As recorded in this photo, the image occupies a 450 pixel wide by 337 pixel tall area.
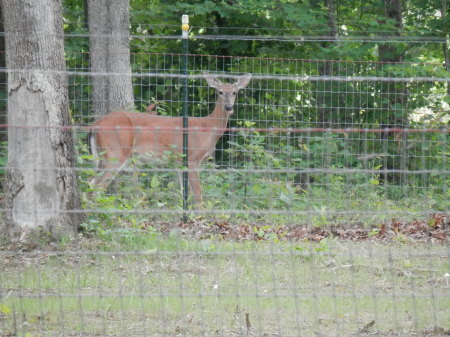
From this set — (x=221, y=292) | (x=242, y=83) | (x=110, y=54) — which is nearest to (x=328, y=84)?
(x=242, y=83)

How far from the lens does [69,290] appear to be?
6.49 meters

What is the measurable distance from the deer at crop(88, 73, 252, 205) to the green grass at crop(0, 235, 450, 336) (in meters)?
2.41

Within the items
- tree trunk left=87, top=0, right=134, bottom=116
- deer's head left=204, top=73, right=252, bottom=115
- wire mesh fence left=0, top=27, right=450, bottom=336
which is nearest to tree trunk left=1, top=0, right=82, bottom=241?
wire mesh fence left=0, top=27, right=450, bottom=336

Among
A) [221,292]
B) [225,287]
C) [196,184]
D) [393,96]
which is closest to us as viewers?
[221,292]

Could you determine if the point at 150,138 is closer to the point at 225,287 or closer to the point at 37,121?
the point at 37,121

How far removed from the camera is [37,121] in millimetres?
7621

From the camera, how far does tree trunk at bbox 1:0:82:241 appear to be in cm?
760

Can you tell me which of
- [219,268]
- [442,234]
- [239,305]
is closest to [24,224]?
[219,268]

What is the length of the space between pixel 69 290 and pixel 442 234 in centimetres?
458

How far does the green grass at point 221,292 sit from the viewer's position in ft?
18.5

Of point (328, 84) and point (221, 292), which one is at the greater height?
point (328, 84)

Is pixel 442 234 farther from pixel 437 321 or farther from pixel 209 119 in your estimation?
pixel 209 119

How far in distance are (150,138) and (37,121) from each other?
4.12 m

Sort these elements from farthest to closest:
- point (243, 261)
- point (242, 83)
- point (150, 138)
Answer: point (242, 83), point (150, 138), point (243, 261)
